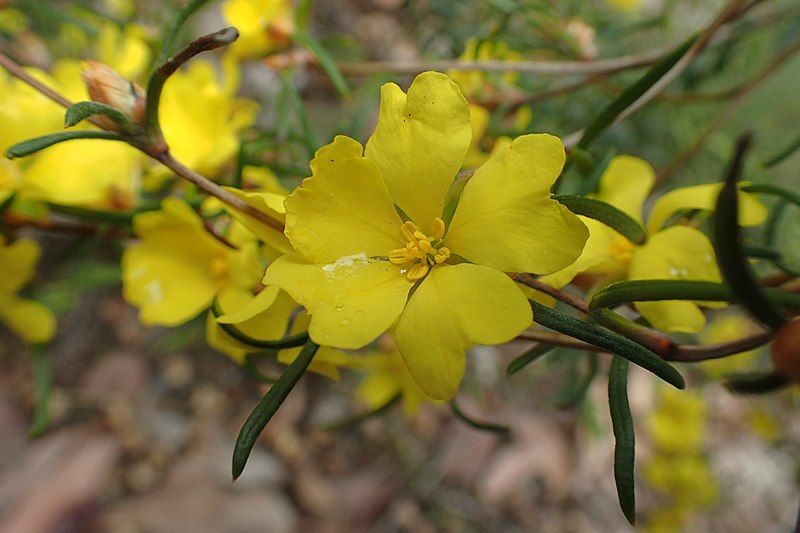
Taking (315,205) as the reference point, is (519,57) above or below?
below

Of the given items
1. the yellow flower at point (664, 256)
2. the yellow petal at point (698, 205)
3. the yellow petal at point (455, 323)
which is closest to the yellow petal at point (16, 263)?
the yellow petal at point (455, 323)

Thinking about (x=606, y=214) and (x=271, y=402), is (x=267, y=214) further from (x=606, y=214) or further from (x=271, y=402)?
(x=606, y=214)

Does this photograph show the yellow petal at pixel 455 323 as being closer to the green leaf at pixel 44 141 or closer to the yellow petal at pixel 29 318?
the green leaf at pixel 44 141

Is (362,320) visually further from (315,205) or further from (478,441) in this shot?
(478,441)

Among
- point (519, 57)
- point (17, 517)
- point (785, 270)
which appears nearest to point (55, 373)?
point (17, 517)

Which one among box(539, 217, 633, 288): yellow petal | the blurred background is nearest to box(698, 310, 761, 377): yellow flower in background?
the blurred background

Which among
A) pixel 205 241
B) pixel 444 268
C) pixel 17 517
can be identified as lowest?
pixel 17 517
